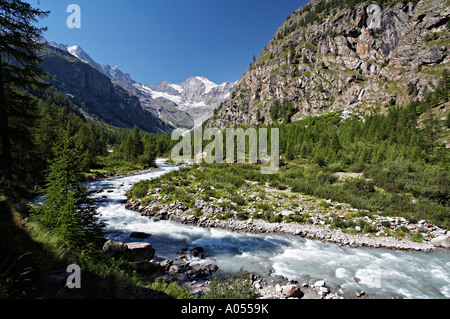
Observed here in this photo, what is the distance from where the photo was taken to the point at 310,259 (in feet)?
40.1

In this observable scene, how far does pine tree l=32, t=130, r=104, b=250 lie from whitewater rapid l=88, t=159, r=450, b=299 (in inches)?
212

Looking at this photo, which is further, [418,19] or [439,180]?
[418,19]

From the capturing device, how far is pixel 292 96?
12556 centimetres

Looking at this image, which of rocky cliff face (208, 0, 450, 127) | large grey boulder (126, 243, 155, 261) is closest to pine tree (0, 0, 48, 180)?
large grey boulder (126, 243, 155, 261)

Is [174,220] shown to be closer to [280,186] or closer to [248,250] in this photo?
[248,250]

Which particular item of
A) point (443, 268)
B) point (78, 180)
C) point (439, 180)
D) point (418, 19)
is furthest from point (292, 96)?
point (78, 180)

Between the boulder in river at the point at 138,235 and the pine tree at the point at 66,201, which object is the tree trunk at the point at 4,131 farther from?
the boulder in river at the point at 138,235

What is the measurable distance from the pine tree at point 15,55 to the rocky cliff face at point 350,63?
112625 millimetres

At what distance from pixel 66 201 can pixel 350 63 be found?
5936 inches

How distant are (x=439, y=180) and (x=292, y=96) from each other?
4473 inches

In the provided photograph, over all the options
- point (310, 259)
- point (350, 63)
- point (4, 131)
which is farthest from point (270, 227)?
point (350, 63)

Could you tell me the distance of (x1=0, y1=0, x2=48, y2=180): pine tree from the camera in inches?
389

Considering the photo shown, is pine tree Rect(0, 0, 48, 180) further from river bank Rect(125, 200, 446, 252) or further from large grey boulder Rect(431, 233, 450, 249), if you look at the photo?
large grey boulder Rect(431, 233, 450, 249)
